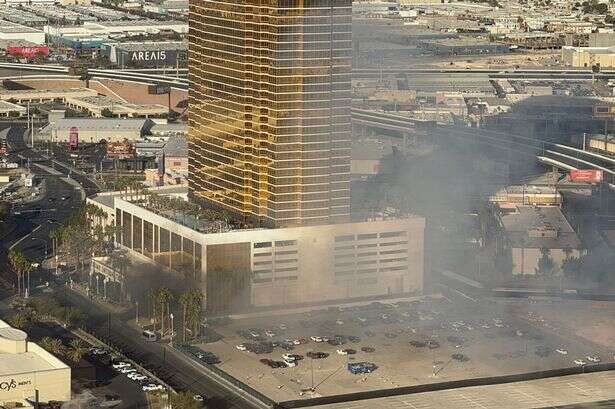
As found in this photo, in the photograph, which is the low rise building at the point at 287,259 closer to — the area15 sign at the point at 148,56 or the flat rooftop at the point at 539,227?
the flat rooftop at the point at 539,227

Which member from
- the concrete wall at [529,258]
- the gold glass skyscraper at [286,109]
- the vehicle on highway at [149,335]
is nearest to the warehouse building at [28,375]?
the vehicle on highway at [149,335]

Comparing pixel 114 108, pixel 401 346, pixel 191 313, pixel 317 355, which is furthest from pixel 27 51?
pixel 317 355

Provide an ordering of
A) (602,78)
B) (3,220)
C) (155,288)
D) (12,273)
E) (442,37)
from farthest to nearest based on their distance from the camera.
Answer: (442,37)
(602,78)
(3,220)
(12,273)
(155,288)

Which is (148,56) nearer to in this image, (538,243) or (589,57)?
(589,57)

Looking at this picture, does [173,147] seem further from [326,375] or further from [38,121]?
[326,375]

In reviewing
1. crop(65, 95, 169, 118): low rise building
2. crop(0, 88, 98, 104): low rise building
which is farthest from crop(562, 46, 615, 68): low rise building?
crop(0, 88, 98, 104): low rise building

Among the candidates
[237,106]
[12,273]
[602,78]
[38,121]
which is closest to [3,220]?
[12,273]
